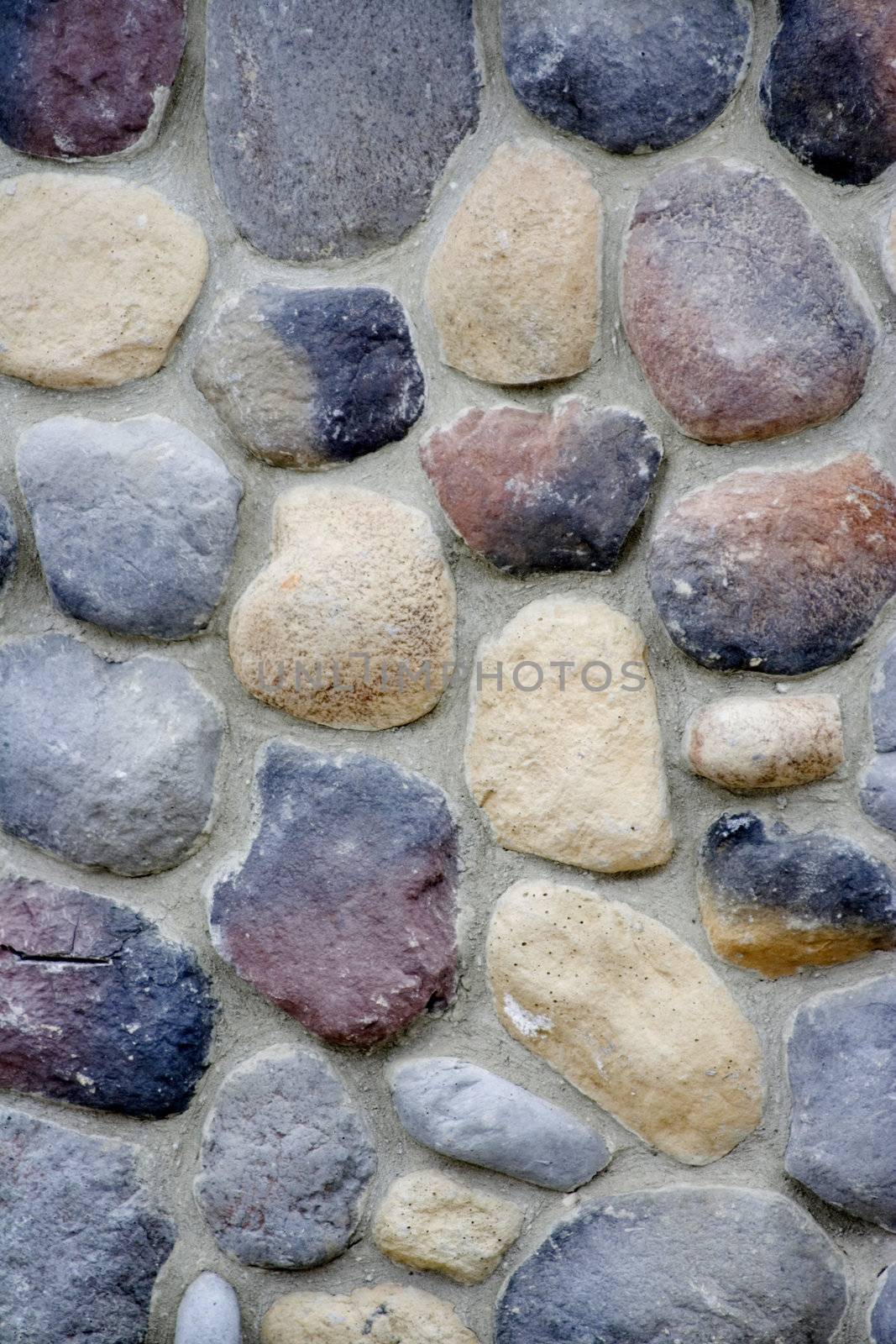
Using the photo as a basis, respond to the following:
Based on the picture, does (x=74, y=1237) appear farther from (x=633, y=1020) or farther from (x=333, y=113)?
(x=333, y=113)

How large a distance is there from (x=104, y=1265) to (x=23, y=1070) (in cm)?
16

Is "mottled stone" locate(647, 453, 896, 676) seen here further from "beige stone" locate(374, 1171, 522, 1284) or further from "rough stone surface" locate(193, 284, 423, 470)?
"beige stone" locate(374, 1171, 522, 1284)

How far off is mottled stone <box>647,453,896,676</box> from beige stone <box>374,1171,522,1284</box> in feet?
1.42

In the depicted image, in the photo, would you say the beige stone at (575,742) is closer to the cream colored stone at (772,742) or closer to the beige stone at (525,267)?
the cream colored stone at (772,742)

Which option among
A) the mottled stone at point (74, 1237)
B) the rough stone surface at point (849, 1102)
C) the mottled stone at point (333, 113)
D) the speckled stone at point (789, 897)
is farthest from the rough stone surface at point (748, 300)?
the mottled stone at point (74, 1237)

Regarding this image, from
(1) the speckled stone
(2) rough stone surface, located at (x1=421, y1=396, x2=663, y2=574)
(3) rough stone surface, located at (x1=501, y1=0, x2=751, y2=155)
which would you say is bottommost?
(1) the speckled stone

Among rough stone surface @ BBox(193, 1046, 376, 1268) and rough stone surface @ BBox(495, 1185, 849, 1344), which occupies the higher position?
rough stone surface @ BBox(495, 1185, 849, 1344)

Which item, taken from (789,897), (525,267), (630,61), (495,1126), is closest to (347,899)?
(495,1126)

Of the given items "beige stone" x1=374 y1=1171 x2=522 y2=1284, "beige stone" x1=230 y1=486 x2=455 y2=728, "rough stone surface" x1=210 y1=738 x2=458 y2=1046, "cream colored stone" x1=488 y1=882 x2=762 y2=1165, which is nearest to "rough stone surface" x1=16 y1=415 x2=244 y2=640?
"beige stone" x1=230 y1=486 x2=455 y2=728

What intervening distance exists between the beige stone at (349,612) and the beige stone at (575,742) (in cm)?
5

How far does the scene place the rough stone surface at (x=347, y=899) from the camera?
828 mm

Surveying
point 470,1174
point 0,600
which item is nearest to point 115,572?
point 0,600

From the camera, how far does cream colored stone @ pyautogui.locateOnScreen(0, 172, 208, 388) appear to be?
2.70 feet

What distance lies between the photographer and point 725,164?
0.77 meters
